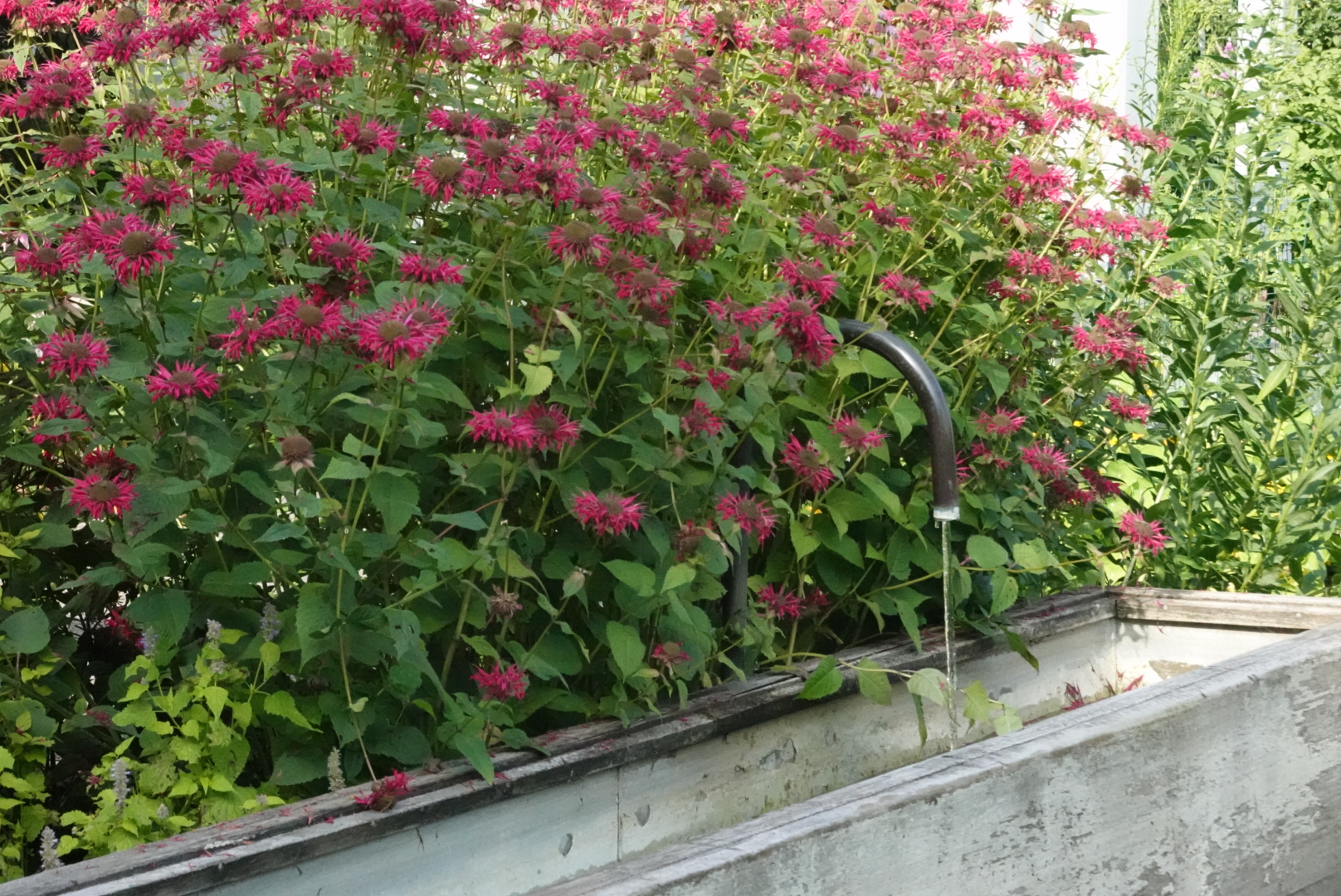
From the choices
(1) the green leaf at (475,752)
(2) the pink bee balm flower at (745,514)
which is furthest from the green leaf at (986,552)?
(1) the green leaf at (475,752)

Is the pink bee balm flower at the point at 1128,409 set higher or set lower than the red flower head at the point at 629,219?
lower

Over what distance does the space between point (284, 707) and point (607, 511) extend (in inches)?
21.7

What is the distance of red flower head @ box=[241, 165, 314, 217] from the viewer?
1978 mm

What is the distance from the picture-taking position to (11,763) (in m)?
2.02

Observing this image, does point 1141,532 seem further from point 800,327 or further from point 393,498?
point 393,498

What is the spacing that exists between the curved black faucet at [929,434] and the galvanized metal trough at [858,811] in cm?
21

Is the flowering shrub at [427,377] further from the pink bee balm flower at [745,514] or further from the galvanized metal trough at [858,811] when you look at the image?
the galvanized metal trough at [858,811]

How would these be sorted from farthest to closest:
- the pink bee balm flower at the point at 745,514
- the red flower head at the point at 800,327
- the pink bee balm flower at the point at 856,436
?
the pink bee balm flower at the point at 856,436
the pink bee balm flower at the point at 745,514
the red flower head at the point at 800,327

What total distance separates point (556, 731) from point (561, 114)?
1.02 meters

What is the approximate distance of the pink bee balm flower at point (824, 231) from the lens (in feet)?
8.42

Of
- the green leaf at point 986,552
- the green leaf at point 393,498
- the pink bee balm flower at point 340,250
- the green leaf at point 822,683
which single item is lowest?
the green leaf at point 822,683

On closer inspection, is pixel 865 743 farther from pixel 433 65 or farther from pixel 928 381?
pixel 433 65

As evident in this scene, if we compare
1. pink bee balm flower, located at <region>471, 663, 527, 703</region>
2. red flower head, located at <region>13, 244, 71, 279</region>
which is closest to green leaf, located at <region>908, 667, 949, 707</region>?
pink bee balm flower, located at <region>471, 663, 527, 703</region>

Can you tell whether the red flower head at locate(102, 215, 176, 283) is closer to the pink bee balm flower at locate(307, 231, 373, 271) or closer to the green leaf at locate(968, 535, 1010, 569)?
the pink bee balm flower at locate(307, 231, 373, 271)
